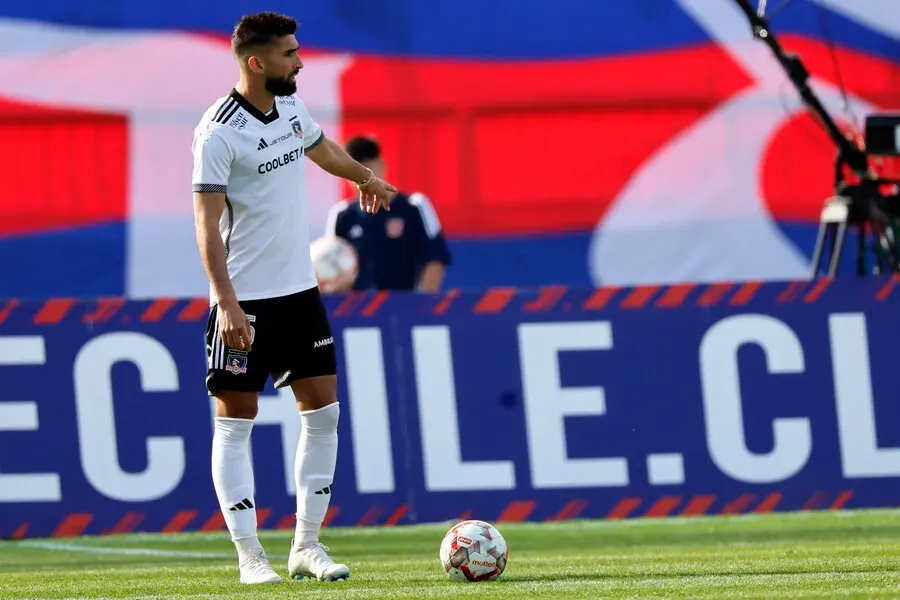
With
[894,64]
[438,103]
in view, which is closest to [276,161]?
[438,103]

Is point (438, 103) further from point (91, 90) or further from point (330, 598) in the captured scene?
point (330, 598)

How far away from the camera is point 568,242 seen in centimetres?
1386

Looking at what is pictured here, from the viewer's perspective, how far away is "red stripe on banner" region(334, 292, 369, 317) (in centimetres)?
Answer: 860

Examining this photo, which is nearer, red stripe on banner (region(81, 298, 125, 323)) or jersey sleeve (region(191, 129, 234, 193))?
jersey sleeve (region(191, 129, 234, 193))

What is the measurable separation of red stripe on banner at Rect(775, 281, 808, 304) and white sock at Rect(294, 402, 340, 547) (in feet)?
11.6

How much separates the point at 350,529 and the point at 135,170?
19.0ft

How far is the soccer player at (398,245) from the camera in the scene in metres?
10.2

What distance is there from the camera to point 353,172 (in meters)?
6.13

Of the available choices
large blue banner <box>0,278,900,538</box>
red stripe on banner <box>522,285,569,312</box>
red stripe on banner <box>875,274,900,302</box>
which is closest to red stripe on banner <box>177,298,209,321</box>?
large blue banner <box>0,278,900,538</box>

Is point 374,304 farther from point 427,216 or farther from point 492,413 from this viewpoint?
point 427,216

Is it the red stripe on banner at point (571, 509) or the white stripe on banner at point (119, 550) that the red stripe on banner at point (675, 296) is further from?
the white stripe on banner at point (119, 550)

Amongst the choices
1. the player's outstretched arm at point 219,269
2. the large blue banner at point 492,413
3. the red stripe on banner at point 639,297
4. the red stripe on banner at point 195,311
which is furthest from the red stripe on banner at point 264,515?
the player's outstretched arm at point 219,269

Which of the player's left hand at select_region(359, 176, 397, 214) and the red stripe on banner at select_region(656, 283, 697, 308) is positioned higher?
the player's left hand at select_region(359, 176, 397, 214)

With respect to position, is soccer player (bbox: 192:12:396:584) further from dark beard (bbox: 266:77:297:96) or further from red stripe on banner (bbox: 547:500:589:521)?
red stripe on banner (bbox: 547:500:589:521)
